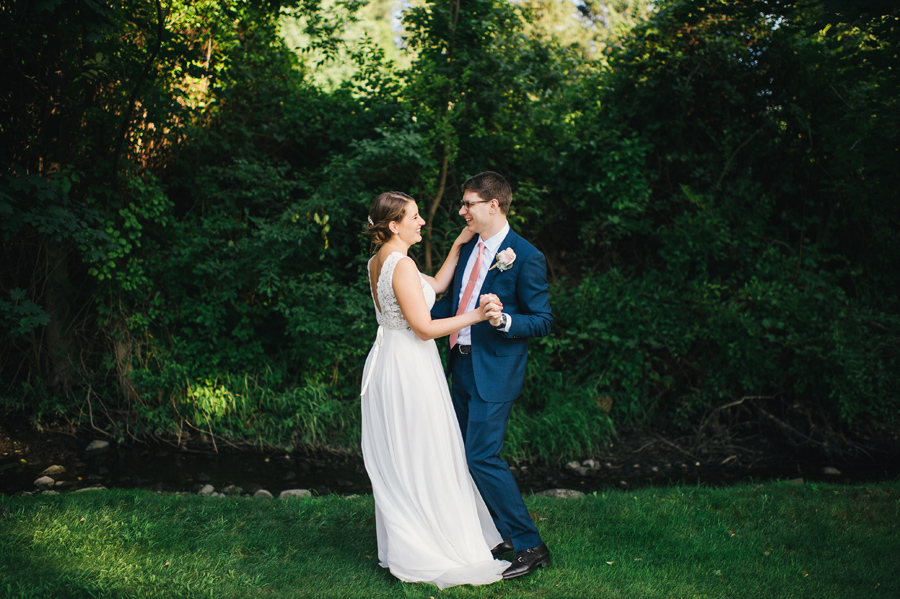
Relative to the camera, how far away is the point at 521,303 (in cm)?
372

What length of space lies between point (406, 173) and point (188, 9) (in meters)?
2.94

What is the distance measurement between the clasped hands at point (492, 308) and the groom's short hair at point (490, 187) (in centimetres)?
68

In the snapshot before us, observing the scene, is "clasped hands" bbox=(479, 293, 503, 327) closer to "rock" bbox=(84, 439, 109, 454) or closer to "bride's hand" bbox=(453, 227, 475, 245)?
"bride's hand" bbox=(453, 227, 475, 245)

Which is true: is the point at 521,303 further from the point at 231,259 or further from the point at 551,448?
the point at 231,259

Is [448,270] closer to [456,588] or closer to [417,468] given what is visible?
[417,468]

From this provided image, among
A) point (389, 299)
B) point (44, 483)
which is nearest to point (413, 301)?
point (389, 299)

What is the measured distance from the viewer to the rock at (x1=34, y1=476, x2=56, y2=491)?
575 cm

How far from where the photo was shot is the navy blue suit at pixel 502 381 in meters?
3.64

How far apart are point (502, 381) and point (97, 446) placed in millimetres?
5175

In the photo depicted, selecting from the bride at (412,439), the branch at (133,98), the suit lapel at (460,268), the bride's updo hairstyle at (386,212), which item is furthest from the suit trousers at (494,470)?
the branch at (133,98)

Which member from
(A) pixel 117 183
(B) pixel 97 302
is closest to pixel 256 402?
(B) pixel 97 302

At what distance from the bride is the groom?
14 centimetres

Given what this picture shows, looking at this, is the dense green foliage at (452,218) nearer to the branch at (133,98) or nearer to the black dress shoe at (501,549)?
the branch at (133,98)

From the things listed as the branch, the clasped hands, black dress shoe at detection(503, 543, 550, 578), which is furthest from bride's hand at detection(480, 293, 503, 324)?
A: the branch
